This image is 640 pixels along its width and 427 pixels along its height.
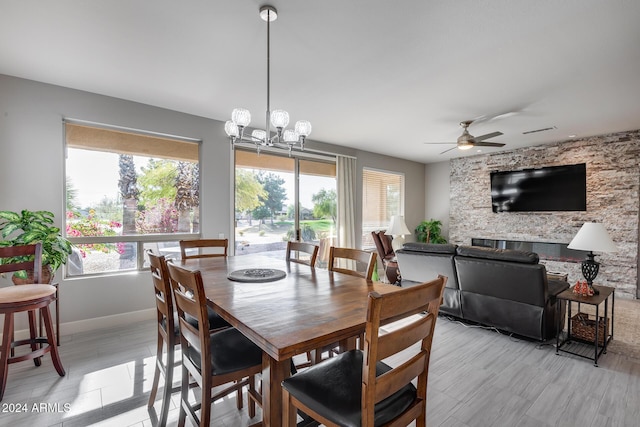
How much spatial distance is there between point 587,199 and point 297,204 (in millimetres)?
5054

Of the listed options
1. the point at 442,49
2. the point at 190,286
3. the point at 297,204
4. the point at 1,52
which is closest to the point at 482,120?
the point at 442,49

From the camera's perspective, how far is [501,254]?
2.88 metres

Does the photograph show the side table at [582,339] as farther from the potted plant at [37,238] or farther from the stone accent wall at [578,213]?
the potted plant at [37,238]

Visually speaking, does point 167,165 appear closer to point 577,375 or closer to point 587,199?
point 577,375

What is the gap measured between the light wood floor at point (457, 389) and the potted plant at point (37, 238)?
0.79 metres

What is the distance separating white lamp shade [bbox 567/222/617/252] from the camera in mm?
2809

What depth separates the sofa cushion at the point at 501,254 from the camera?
2717mm

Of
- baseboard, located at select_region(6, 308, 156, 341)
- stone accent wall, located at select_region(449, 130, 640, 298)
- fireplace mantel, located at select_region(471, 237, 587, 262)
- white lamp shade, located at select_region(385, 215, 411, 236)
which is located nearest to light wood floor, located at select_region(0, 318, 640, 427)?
baseboard, located at select_region(6, 308, 156, 341)

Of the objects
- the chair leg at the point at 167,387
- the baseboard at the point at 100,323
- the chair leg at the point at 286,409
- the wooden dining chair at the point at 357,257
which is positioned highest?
the wooden dining chair at the point at 357,257

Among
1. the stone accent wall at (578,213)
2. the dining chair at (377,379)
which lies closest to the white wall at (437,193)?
the stone accent wall at (578,213)

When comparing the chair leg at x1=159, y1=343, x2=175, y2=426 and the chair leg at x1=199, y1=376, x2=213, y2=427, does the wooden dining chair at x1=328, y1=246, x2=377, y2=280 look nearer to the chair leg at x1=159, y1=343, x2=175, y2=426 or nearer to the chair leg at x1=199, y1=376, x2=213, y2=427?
the chair leg at x1=199, y1=376, x2=213, y2=427

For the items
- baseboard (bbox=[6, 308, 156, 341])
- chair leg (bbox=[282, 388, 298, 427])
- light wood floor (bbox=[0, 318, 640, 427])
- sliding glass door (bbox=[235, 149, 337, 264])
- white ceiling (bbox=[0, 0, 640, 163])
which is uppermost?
white ceiling (bbox=[0, 0, 640, 163])

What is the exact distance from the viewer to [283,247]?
4887 millimetres

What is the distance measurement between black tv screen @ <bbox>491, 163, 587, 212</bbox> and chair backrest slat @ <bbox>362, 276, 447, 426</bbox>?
5748 mm
